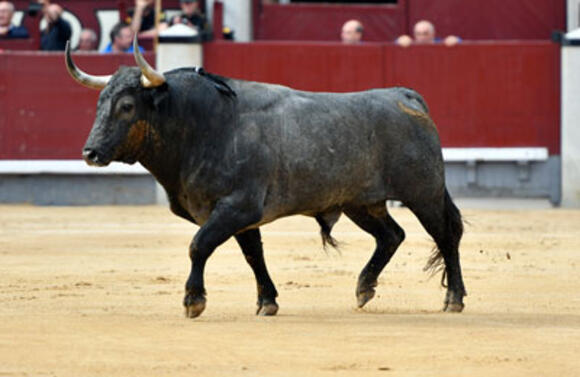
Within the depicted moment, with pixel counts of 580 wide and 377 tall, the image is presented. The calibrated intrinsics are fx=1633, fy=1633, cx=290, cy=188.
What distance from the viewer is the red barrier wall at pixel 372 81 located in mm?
16047

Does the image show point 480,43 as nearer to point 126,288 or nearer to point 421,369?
point 126,288

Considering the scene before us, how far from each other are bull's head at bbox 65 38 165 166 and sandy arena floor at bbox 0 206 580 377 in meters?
0.78

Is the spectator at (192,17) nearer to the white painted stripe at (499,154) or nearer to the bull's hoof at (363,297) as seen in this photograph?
the white painted stripe at (499,154)

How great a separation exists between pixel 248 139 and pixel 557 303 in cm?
198

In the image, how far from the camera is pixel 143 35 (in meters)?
16.3

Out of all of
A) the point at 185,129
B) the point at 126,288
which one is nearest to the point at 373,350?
the point at 185,129

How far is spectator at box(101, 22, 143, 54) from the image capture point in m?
16.0

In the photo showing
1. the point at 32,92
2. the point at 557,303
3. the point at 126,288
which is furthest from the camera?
the point at 32,92

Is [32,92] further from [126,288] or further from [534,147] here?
[126,288]

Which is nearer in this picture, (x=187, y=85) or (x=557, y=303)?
(x=187, y=85)

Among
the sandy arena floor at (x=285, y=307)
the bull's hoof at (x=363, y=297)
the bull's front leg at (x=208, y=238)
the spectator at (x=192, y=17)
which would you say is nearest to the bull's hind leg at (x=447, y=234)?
the sandy arena floor at (x=285, y=307)

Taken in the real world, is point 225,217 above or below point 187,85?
below

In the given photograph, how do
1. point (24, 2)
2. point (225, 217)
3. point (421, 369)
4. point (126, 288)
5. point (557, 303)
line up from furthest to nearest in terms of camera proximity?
point (24, 2) < point (126, 288) < point (557, 303) < point (225, 217) < point (421, 369)

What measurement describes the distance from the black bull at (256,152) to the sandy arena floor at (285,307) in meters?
0.48
